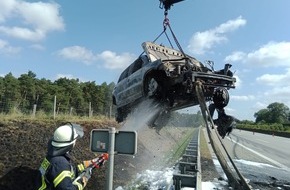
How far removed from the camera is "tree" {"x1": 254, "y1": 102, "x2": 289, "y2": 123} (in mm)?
170663

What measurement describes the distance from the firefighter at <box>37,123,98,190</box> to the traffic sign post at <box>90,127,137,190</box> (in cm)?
40

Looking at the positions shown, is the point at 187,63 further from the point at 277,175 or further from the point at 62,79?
the point at 62,79

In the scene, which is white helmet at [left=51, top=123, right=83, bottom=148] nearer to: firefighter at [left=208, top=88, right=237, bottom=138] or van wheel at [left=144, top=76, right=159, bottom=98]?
van wheel at [left=144, top=76, right=159, bottom=98]

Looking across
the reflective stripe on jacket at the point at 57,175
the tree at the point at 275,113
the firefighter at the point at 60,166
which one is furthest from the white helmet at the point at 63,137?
the tree at the point at 275,113

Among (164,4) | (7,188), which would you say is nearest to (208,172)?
(164,4)

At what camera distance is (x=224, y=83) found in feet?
30.7

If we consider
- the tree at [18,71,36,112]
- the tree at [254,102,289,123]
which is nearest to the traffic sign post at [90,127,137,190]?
the tree at [18,71,36,112]

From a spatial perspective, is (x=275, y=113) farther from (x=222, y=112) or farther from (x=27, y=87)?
(x=222, y=112)

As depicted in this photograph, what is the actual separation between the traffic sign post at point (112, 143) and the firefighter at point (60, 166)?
398mm

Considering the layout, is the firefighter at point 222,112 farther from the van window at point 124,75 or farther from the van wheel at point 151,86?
the van window at point 124,75

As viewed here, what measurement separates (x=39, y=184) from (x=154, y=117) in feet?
23.1

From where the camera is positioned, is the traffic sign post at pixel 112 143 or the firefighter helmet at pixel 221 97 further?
the firefighter helmet at pixel 221 97

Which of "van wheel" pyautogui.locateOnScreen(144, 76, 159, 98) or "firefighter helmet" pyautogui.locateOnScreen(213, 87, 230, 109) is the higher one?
"van wheel" pyautogui.locateOnScreen(144, 76, 159, 98)

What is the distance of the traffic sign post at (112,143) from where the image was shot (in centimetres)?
397
